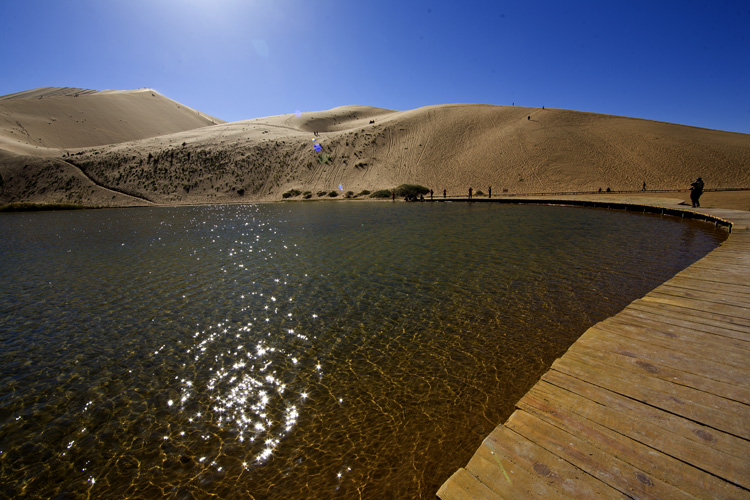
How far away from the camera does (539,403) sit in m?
3.83

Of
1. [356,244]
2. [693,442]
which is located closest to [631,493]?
[693,442]

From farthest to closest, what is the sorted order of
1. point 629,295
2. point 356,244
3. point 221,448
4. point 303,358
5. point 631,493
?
point 356,244
point 629,295
point 303,358
point 221,448
point 631,493

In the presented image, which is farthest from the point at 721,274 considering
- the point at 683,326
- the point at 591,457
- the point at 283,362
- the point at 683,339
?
the point at 283,362

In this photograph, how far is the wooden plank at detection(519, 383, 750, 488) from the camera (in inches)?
110

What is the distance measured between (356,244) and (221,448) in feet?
45.6

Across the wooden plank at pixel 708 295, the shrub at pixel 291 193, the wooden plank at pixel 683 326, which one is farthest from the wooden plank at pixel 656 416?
the shrub at pixel 291 193

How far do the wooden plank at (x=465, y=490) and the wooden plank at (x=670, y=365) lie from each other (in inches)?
115

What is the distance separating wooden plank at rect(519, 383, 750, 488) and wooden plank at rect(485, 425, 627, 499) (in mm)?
536

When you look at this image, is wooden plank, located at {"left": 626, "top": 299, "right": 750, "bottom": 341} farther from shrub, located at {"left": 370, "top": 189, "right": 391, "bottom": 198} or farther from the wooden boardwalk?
shrub, located at {"left": 370, "top": 189, "right": 391, "bottom": 198}

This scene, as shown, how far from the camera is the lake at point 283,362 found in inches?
178

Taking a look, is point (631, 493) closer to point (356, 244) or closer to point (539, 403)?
point (539, 403)

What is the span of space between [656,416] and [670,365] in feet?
4.35

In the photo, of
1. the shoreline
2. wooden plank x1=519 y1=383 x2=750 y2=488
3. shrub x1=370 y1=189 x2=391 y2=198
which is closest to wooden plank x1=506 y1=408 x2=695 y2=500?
wooden plank x1=519 y1=383 x2=750 y2=488

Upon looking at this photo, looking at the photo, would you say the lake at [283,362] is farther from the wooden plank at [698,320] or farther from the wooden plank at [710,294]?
the wooden plank at [698,320]
